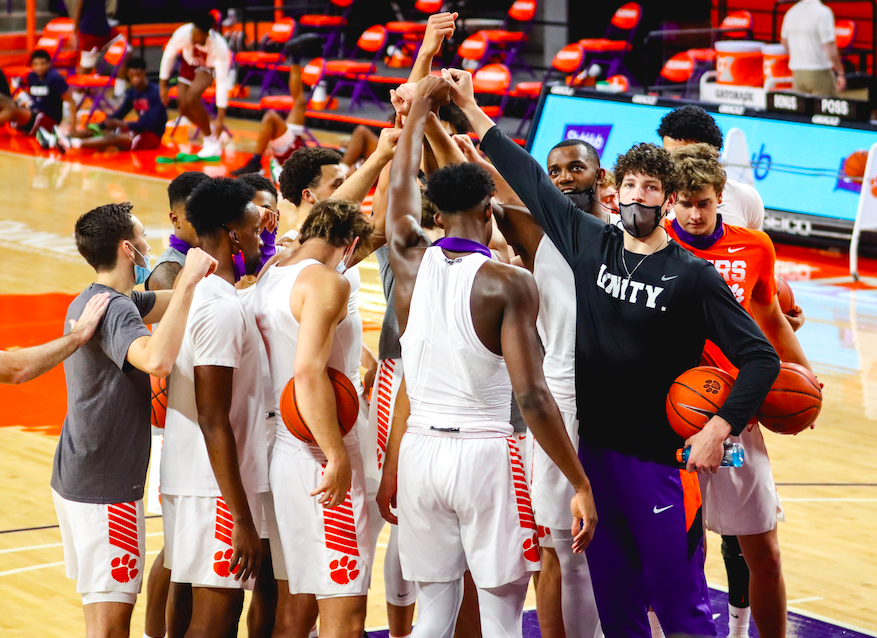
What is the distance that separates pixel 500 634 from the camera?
3.71m

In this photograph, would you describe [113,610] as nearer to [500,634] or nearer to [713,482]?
[500,634]

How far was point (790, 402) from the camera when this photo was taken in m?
3.88

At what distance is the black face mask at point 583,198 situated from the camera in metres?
4.39

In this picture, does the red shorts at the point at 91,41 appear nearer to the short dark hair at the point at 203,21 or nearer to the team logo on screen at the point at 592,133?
the short dark hair at the point at 203,21

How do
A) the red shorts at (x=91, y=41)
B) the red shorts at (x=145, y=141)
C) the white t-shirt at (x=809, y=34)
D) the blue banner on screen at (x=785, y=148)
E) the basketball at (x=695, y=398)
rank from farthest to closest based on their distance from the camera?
the red shorts at (x=91, y=41)
the red shorts at (x=145, y=141)
the white t-shirt at (x=809, y=34)
the blue banner on screen at (x=785, y=148)
the basketball at (x=695, y=398)

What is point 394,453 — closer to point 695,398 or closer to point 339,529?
point 339,529

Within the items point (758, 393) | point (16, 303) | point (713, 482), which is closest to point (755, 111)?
point (16, 303)

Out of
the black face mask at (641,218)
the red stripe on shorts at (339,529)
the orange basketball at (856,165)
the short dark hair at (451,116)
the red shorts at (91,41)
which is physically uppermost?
the black face mask at (641,218)

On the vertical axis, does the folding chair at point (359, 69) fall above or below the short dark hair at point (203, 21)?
below

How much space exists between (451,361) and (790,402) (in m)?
1.13

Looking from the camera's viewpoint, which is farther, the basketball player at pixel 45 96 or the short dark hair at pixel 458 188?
the basketball player at pixel 45 96

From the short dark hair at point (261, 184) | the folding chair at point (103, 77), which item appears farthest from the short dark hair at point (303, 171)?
the folding chair at point (103, 77)

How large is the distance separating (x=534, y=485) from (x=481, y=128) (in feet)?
4.12

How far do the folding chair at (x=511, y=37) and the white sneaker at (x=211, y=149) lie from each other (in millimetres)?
4112
